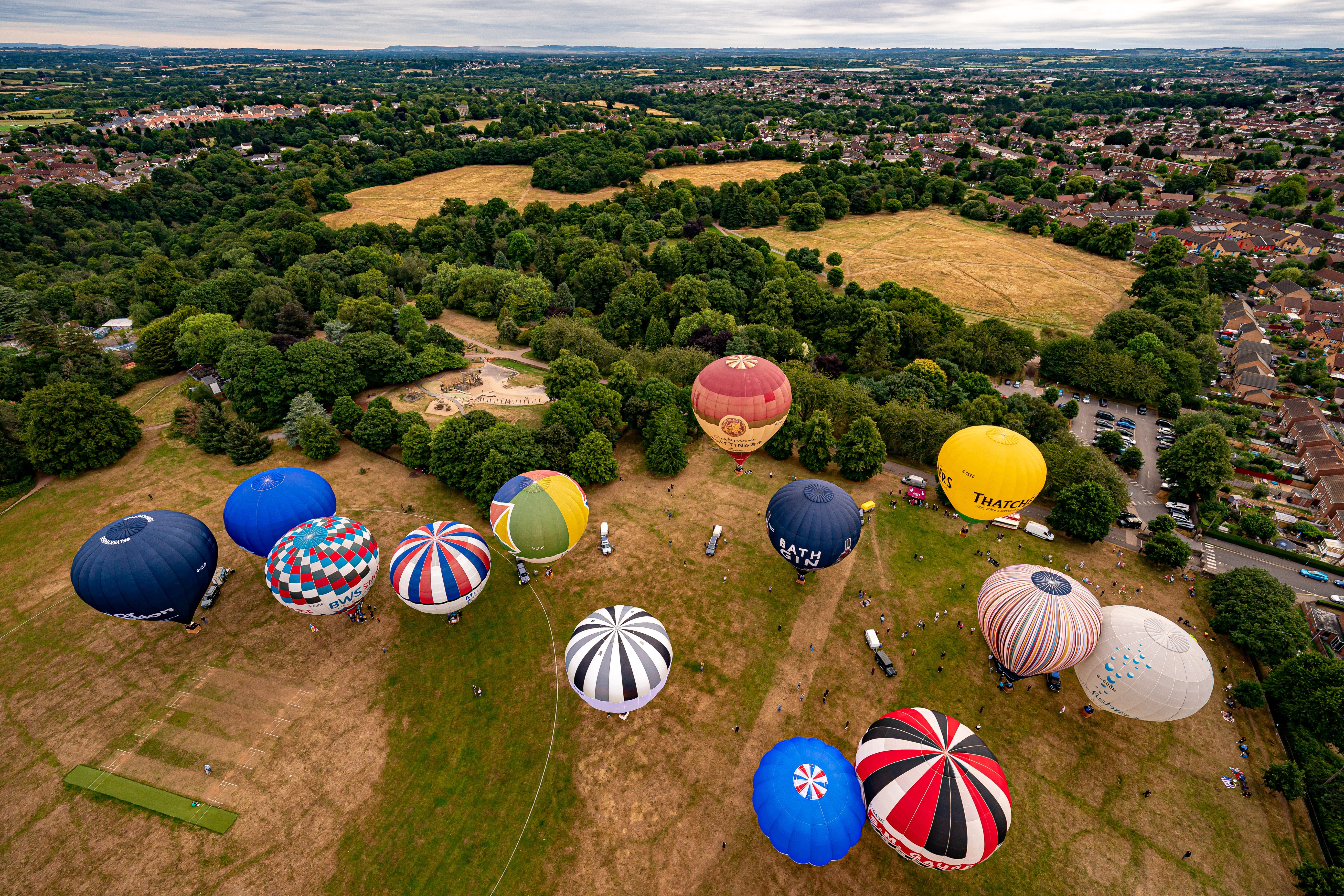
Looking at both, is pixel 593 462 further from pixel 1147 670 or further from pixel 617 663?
pixel 1147 670

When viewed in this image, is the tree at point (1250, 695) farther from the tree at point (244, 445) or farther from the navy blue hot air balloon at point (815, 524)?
the tree at point (244, 445)

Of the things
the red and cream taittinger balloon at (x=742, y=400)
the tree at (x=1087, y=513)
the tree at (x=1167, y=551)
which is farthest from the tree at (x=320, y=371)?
the tree at (x=1167, y=551)

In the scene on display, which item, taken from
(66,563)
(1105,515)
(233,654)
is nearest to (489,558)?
(233,654)

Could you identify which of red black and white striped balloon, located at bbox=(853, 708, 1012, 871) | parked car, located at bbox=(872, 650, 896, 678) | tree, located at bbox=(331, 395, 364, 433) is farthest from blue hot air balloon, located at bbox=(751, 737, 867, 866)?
tree, located at bbox=(331, 395, 364, 433)

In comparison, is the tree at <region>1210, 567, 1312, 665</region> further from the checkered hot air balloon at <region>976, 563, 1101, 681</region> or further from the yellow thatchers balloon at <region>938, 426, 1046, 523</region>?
the yellow thatchers balloon at <region>938, 426, 1046, 523</region>

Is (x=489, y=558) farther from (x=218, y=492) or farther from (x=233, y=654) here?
(x=218, y=492)

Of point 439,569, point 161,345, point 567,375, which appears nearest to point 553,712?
point 439,569
